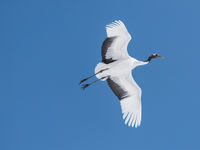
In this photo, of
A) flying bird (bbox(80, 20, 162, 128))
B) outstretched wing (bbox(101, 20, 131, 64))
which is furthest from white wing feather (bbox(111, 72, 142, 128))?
outstretched wing (bbox(101, 20, 131, 64))

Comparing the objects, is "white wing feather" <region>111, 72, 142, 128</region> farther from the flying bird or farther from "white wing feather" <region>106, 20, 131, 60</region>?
"white wing feather" <region>106, 20, 131, 60</region>

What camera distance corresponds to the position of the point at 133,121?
15227 millimetres

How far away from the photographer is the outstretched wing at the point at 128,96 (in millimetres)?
15311

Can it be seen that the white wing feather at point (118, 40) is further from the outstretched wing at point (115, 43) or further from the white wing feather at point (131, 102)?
the white wing feather at point (131, 102)

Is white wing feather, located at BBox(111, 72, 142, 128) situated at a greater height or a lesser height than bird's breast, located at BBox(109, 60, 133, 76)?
lesser

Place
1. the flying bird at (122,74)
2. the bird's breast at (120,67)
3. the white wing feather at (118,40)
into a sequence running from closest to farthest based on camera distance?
the white wing feather at (118,40) < the flying bird at (122,74) < the bird's breast at (120,67)

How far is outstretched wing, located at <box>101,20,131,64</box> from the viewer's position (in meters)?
14.2

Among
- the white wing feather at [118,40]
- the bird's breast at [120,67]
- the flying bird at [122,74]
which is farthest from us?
the bird's breast at [120,67]

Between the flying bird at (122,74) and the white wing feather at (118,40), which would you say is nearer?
the white wing feather at (118,40)

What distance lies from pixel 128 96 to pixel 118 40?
2.59 m

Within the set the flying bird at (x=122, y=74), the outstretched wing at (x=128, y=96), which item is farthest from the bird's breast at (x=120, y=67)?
the outstretched wing at (x=128, y=96)

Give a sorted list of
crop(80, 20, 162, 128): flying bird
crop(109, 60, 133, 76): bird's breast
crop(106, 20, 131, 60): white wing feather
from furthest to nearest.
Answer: crop(109, 60, 133, 76): bird's breast < crop(80, 20, 162, 128): flying bird < crop(106, 20, 131, 60): white wing feather

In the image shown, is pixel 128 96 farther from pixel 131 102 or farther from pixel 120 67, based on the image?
pixel 120 67

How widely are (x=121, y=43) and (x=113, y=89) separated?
235cm
